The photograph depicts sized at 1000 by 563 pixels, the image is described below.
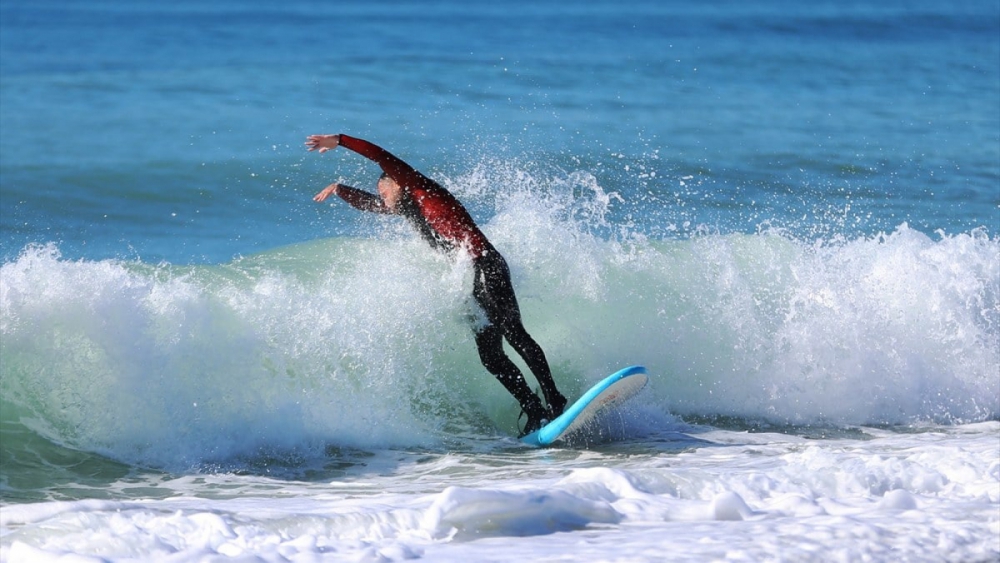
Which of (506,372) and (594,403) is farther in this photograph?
(506,372)

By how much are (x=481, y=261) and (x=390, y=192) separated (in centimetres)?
67

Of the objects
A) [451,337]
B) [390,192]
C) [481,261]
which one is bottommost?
[451,337]

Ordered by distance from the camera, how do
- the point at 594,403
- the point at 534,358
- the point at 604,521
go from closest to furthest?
the point at 604,521
the point at 594,403
the point at 534,358

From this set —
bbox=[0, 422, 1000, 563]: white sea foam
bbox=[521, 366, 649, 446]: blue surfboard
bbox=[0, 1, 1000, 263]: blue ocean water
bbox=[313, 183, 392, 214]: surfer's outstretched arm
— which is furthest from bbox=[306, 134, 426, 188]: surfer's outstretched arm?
bbox=[0, 1, 1000, 263]: blue ocean water

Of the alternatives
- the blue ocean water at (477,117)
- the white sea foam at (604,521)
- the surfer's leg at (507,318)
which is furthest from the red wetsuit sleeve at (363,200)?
the blue ocean water at (477,117)

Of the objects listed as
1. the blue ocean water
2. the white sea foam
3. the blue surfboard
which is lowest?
the white sea foam

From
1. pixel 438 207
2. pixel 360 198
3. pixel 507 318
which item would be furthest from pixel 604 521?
pixel 360 198

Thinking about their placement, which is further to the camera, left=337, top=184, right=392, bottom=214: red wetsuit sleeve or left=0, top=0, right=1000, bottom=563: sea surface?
left=337, top=184, right=392, bottom=214: red wetsuit sleeve

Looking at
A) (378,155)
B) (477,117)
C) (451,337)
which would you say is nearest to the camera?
(378,155)

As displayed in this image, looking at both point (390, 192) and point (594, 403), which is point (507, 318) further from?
point (390, 192)

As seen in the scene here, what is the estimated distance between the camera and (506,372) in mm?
7129

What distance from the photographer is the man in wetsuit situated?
705 cm

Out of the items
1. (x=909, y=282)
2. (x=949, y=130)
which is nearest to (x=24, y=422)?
(x=909, y=282)

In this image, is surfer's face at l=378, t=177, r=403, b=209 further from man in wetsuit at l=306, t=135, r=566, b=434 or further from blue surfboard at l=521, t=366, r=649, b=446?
blue surfboard at l=521, t=366, r=649, b=446
